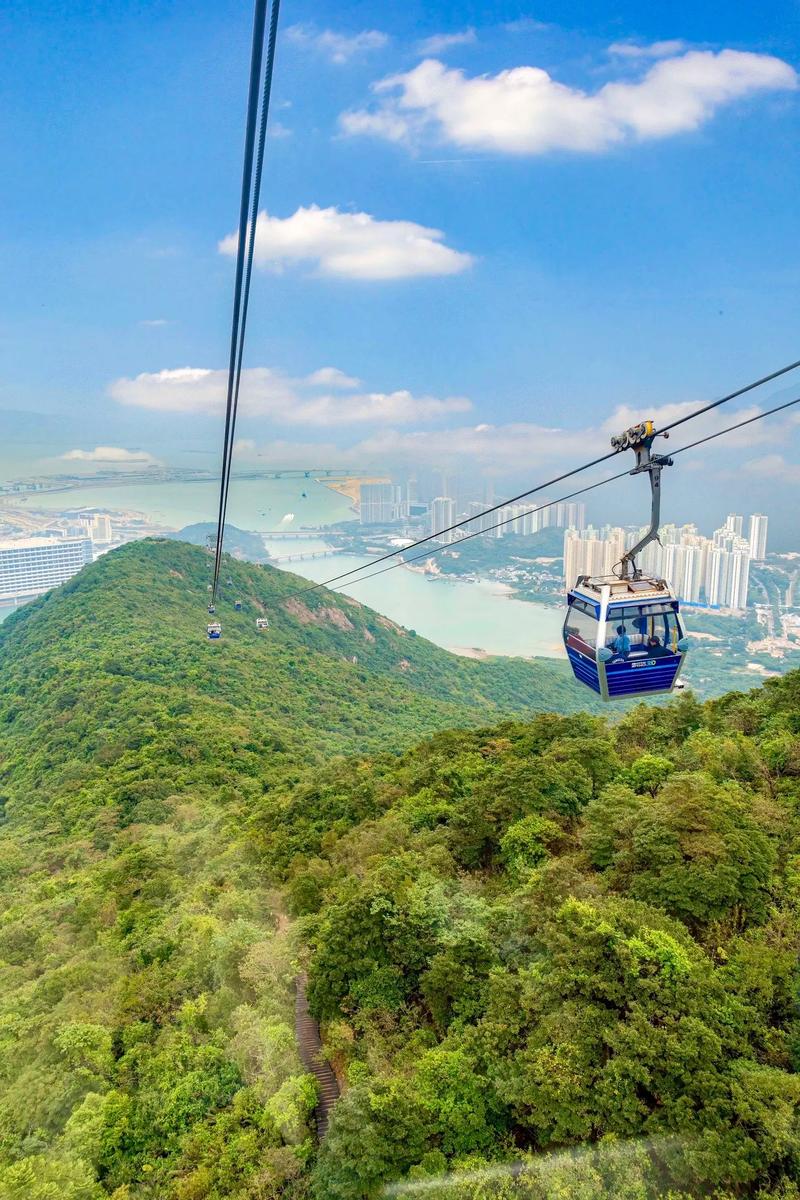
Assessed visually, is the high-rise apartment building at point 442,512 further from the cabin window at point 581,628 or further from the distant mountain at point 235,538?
the cabin window at point 581,628

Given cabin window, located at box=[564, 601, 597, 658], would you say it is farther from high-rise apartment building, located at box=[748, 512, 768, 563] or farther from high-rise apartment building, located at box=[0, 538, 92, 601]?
high-rise apartment building, located at box=[0, 538, 92, 601]

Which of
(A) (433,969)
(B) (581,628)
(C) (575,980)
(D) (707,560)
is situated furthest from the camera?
(D) (707,560)

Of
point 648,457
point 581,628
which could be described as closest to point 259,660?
point 581,628

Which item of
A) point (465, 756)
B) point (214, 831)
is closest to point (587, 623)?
point (465, 756)

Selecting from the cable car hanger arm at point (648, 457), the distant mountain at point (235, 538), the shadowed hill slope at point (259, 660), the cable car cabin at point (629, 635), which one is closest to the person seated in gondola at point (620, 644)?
the cable car cabin at point (629, 635)

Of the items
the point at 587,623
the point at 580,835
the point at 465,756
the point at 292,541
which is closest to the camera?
the point at 587,623

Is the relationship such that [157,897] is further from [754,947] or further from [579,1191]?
[754,947]

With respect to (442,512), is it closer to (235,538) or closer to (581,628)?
(235,538)
